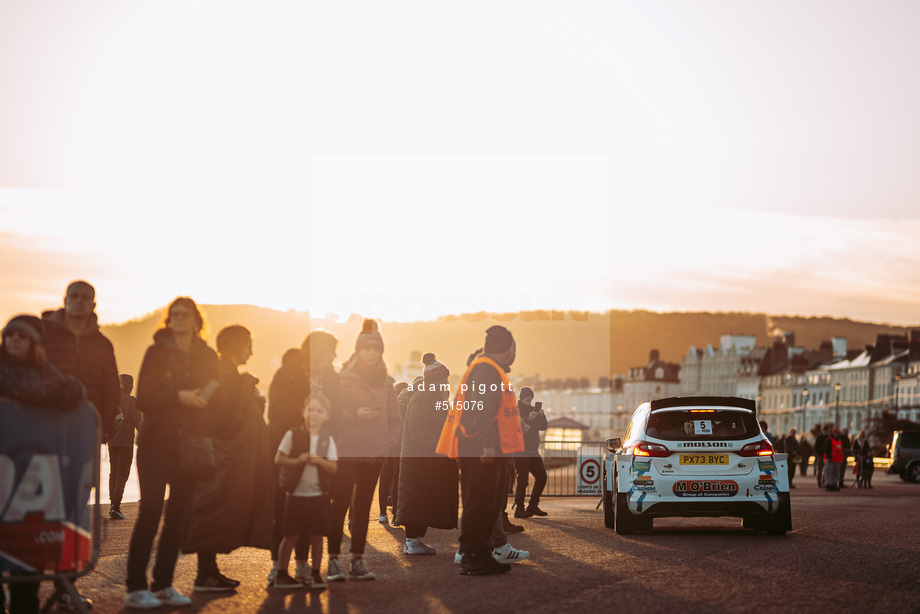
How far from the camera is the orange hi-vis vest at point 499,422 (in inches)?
432

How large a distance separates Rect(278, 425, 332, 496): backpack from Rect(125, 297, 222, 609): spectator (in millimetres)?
852

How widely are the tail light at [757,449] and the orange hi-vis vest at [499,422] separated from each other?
4.69 metres

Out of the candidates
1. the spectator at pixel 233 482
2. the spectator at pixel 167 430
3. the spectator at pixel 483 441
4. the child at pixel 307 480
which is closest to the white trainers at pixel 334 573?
the child at pixel 307 480

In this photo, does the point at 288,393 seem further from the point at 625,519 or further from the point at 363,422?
the point at 625,519

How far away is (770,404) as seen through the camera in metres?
168

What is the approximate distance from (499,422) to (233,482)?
2640 millimetres

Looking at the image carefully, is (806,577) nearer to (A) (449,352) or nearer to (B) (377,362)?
(B) (377,362)

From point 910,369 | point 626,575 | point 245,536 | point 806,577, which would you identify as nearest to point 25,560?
point 245,536

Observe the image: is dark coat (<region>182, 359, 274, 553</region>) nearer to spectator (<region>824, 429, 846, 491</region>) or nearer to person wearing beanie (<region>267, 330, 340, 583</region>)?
person wearing beanie (<region>267, 330, 340, 583</region>)

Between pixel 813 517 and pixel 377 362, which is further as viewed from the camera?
pixel 813 517

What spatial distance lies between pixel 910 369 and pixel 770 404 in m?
41.4

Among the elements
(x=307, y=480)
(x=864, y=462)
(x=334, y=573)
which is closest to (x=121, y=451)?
(x=334, y=573)

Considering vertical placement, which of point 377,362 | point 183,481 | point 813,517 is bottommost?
point 813,517

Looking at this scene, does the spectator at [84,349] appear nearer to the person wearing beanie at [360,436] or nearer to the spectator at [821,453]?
the person wearing beanie at [360,436]
